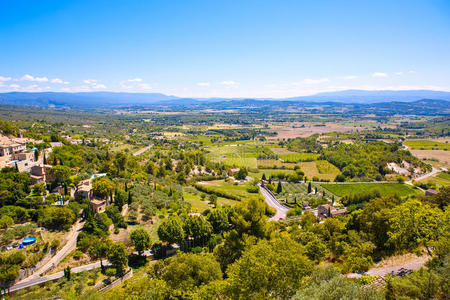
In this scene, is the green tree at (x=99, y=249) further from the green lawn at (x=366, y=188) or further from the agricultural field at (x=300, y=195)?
the green lawn at (x=366, y=188)

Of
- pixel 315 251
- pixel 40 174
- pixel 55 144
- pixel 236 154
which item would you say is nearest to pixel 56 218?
pixel 40 174

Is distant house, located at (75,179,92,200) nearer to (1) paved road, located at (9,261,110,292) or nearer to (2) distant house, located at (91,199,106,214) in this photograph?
(2) distant house, located at (91,199,106,214)

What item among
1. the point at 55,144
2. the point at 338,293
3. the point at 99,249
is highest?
the point at 55,144

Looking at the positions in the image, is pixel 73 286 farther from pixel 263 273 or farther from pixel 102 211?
pixel 263 273

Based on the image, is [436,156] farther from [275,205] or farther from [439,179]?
[275,205]

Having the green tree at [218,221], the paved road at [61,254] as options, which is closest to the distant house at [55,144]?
the paved road at [61,254]
